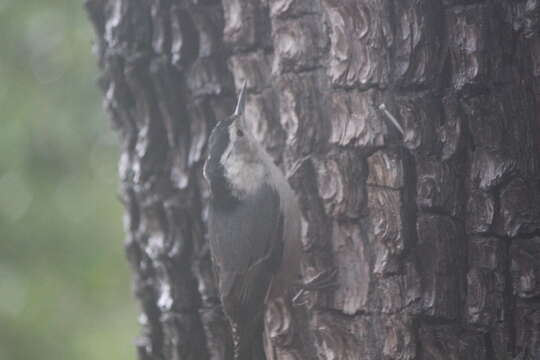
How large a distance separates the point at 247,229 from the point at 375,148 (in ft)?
2.86

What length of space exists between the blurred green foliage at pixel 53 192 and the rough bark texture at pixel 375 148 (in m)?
1.35

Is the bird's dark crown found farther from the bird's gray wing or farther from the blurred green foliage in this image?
the blurred green foliage

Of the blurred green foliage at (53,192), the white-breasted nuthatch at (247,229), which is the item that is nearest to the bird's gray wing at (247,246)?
the white-breasted nuthatch at (247,229)

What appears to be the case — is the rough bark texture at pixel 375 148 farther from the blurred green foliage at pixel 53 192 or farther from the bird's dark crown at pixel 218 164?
the blurred green foliage at pixel 53 192

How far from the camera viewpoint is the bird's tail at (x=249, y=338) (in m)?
3.02

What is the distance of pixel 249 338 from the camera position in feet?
9.97

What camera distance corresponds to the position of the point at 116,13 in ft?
10.6

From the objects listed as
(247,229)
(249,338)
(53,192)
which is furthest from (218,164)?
(53,192)

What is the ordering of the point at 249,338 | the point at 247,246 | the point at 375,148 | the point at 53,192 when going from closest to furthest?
the point at 375,148 → the point at 249,338 → the point at 247,246 → the point at 53,192

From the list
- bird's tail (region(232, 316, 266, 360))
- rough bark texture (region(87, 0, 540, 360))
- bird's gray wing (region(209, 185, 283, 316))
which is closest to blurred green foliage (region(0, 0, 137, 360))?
rough bark texture (region(87, 0, 540, 360))

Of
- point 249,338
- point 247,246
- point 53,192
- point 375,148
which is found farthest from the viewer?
point 53,192

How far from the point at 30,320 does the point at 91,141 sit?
0.96 meters

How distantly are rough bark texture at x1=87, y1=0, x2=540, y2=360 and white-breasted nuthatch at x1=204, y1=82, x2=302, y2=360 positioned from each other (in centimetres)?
8

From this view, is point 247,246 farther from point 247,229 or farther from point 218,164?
point 218,164
